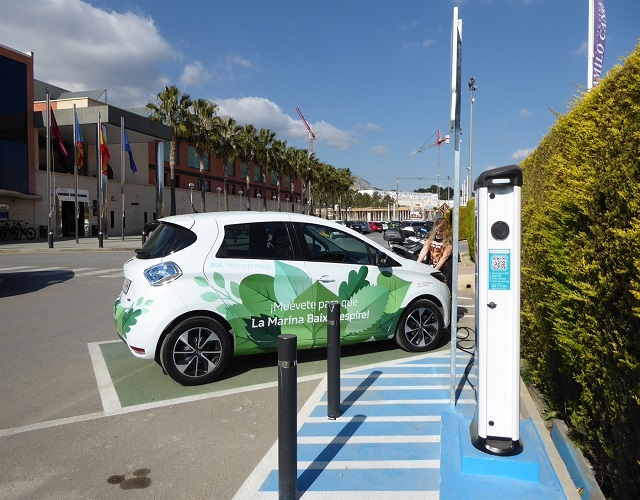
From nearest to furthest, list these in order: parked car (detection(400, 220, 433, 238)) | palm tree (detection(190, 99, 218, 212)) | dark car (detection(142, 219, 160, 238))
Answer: dark car (detection(142, 219, 160, 238)) → parked car (detection(400, 220, 433, 238)) → palm tree (detection(190, 99, 218, 212))

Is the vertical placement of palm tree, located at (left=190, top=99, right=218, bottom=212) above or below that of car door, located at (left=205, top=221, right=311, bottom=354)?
above

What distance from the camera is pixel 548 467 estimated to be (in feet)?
10.6

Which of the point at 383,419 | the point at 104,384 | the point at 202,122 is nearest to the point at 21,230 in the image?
the point at 202,122

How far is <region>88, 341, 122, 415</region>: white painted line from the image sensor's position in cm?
470

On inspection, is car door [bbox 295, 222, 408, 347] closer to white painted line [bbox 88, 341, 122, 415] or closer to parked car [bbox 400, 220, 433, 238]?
white painted line [bbox 88, 341, 122, 415]

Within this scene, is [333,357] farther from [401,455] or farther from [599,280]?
[599,280]

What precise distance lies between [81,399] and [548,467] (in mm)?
4127

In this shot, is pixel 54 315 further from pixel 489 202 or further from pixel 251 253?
pixel 489 202

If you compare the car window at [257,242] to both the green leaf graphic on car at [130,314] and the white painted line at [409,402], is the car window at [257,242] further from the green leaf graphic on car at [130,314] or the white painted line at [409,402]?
the white painted line at [409,402]

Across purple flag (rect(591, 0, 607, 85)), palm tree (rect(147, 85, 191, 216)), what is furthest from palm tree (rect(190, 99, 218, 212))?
purple flag (rect(591, 0, 607, 85))

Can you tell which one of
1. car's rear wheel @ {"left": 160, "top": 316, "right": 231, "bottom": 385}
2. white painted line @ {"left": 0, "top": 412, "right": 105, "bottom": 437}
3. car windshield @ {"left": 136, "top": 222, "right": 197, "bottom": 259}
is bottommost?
white painted line @ {"left": 0, "top": 412, "right": 105, "bottom": 437}

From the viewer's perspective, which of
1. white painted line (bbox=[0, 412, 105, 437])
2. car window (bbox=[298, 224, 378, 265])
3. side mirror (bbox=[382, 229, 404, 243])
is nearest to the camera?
white painted line (bbox=[0, 412, 105, 437])

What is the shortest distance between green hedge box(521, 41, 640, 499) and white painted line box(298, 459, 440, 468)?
1053 mm

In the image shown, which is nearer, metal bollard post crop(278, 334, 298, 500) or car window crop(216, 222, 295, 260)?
metal bollard post crop(278, 334, 298, 500)
